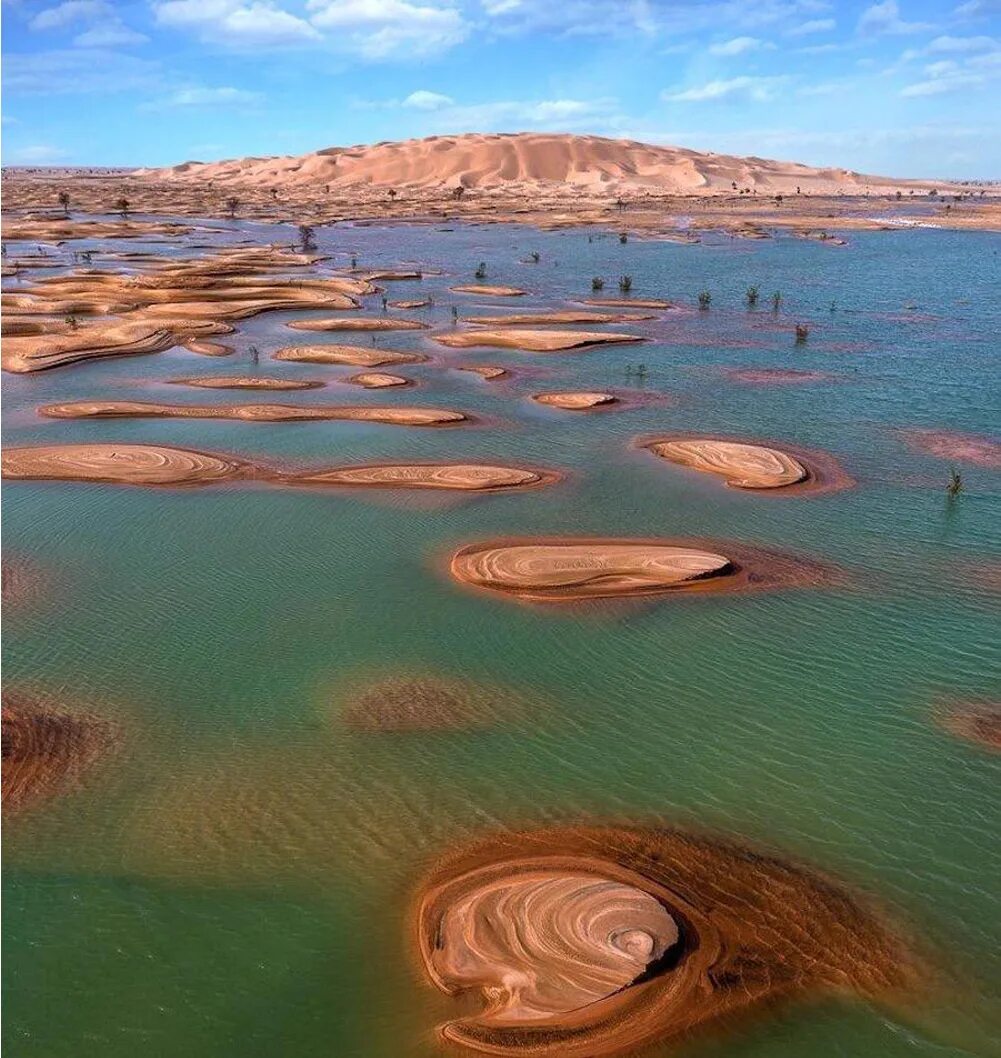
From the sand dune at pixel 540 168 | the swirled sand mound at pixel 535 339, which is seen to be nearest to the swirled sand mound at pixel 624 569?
the swirled sand mound at pixel 535 339

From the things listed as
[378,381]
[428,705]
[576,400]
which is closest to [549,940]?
[428,705]

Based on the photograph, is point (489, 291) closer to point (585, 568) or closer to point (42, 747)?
point (585, 568)

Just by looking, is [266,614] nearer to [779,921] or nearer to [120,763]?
[120,763]

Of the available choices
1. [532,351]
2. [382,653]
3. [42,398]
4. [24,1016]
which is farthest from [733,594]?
[42,398]

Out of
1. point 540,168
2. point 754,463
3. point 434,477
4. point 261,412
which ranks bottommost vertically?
point 434,477

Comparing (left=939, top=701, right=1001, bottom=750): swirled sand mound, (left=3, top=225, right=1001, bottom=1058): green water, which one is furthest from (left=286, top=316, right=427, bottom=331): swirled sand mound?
(left=939, top=701, right=1001, bottom=750): swirled sand mound
